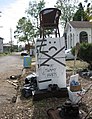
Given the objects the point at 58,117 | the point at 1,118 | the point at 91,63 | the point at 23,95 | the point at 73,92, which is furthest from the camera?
the point at 91,63

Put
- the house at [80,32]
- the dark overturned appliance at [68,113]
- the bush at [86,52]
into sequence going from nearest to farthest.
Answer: the dark overturned appliance at [68,113] → the bush at [86,52] → the house at [80,32]

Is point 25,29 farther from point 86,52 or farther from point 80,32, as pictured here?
point 86,52

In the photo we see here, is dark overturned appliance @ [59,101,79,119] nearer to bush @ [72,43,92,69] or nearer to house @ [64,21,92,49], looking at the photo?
bush @ [72,43,92,69]

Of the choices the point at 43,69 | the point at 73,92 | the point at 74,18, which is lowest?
the point at 73,92

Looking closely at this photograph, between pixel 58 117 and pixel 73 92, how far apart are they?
4.21ft

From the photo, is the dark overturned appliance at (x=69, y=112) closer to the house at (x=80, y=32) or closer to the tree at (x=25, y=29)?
the house at (x=80, y=32)

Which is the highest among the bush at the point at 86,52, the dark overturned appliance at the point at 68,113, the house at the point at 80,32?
the house at the point at 80,32

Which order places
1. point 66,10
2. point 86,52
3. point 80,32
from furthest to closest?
1. point 66,10
2. point 80,32
3. point 86,52

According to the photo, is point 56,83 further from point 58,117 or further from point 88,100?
point 58,117

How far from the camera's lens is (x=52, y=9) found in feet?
20.9

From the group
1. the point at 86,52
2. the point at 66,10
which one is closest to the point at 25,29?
the point at 66,10

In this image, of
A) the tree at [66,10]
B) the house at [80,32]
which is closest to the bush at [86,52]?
the house at [80,32]

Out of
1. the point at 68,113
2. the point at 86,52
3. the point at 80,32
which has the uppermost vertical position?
the point at 80,32

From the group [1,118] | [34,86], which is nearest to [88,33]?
[34,86]
